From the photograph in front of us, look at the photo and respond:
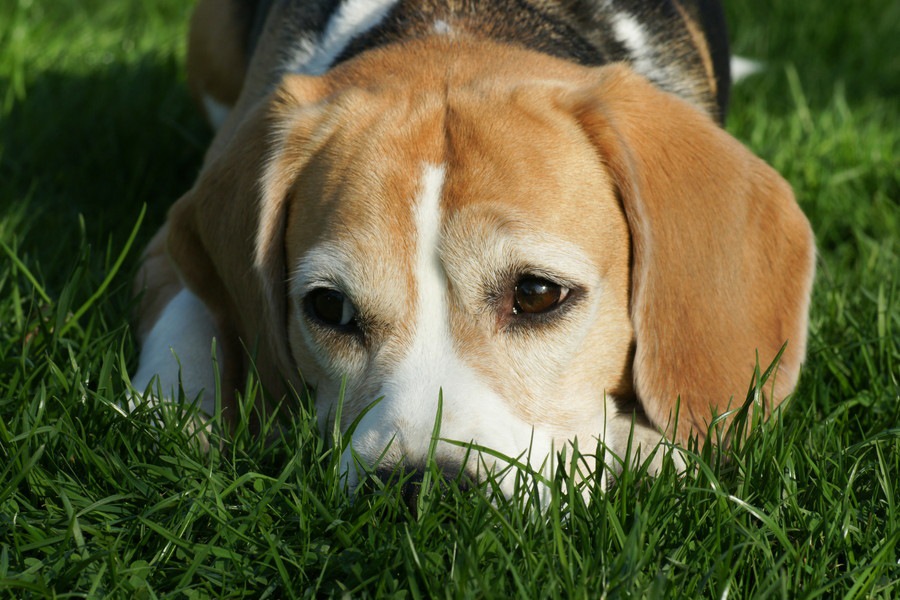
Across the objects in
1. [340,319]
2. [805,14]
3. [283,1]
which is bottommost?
[805,14]

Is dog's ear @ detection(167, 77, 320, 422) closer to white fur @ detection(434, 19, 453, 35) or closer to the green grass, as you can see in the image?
the green grass

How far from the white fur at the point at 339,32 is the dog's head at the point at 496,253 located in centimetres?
62

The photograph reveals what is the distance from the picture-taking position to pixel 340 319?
3.17 m

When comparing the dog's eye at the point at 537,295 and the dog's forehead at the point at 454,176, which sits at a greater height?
the dog's forehead at the point at 454,176

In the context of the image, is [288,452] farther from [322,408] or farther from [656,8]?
[656,8]

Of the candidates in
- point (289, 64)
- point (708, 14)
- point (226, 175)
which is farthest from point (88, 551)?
point (708, 14)

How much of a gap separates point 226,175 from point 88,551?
1.34 meters

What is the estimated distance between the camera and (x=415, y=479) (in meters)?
2.74

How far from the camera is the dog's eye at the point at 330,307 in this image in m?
3.12

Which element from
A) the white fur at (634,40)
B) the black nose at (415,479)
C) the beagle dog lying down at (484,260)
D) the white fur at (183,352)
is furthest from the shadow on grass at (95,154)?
the black nose at (415,479)

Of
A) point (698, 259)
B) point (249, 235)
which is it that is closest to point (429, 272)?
point (249, 235)

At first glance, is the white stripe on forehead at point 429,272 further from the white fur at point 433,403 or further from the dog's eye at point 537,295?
the dog's eye at point 537,295

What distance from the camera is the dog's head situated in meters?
3.01

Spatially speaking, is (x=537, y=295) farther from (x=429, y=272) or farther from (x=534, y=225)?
(x=429, y=272)
